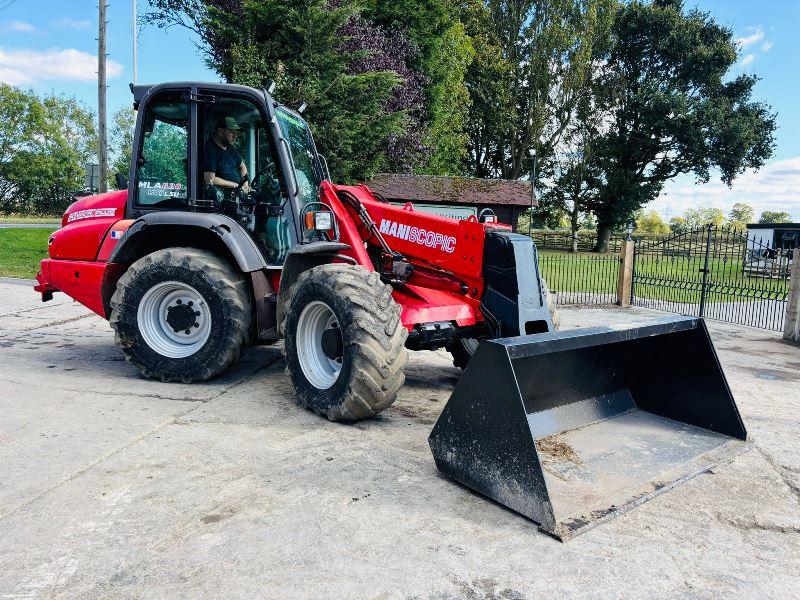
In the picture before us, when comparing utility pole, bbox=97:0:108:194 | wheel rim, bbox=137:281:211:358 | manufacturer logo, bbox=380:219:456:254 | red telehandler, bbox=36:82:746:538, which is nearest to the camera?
red telehandler, bbox=36:82:746:538

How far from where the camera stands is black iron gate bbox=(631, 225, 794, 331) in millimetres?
10875

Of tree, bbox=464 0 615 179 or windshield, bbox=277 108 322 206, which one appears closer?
windshield, bbox=277 108 322 206

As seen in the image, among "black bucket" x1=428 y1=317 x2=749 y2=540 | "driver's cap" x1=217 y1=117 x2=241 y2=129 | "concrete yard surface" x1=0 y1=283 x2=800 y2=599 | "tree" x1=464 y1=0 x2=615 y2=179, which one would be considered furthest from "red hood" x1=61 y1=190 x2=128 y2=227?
"tree" x1=464 y1=0 x2=615 y2=179

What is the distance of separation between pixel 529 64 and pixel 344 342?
32.8 meters

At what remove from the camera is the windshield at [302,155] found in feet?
18.3

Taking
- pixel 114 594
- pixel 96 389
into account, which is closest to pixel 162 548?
pixel 114 594

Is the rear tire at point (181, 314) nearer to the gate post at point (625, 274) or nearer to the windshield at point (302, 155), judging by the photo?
the windshield at point (302, 155)

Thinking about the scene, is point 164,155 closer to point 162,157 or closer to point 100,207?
point 162,157

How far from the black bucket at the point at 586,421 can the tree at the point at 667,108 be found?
117 feet

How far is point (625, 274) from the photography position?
13.0 metres

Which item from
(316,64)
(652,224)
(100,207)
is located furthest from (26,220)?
(652,224)

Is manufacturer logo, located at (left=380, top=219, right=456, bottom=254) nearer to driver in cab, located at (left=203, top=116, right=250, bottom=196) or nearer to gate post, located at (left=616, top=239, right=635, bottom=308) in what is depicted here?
driver in cab, located at (left=203, top=116, right=250, bottom=196)

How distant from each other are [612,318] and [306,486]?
8.98 meters

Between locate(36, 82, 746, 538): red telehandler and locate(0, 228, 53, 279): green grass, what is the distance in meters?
9.35
